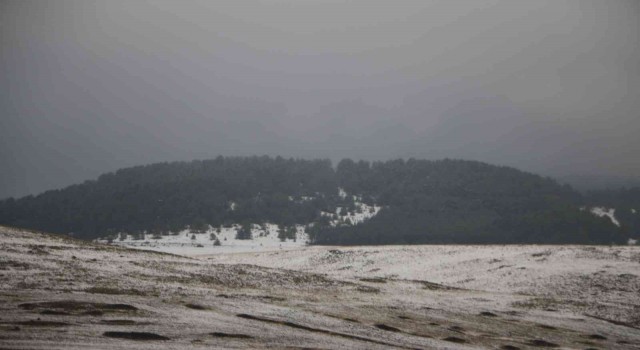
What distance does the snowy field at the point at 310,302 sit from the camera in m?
21.9

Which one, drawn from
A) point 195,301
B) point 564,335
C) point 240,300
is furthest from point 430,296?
point 195,301

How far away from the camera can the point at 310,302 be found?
3419cm

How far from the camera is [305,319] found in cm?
2769

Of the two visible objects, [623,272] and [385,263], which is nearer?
[623,272]

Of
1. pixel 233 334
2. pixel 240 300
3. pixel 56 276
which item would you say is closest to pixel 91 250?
pixel 56 276

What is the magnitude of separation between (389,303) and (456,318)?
15.5ft

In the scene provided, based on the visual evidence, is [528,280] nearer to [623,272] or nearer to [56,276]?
[623,272]

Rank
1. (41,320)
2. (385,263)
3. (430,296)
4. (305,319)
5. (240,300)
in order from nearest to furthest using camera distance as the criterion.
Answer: (41,320), (305,319), (240,300), (430,296), (385,263)

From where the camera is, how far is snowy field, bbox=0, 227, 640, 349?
21.9 meters

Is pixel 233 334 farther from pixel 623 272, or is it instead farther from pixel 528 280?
pixel 623 272

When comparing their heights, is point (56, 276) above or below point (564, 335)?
above

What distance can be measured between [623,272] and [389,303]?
27418 mm

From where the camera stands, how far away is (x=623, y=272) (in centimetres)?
5247

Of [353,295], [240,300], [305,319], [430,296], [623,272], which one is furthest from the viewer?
[623,272]
